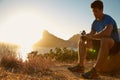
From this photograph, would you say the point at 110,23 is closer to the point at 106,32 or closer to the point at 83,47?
the point at 106,32

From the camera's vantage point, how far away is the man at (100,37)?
570 centimetres

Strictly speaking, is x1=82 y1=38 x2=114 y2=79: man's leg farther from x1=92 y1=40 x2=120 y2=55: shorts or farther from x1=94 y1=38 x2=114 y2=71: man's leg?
x1=92 y1=40 x2=120 y2=55: shorts

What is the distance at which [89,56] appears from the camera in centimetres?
1558

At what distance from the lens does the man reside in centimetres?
570

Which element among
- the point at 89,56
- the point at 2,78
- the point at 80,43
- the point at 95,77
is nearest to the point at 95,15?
the point at 80,43

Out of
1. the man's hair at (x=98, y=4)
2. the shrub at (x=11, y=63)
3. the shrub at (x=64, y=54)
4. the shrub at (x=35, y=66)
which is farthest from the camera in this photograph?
the shrub at (x=64, y=54)

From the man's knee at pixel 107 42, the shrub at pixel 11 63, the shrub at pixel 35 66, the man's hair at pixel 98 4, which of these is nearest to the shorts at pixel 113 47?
the man's knee at pixel 107 42

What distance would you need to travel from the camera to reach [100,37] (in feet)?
19.3

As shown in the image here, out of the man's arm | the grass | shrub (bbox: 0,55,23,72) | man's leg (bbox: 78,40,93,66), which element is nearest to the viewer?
the grass

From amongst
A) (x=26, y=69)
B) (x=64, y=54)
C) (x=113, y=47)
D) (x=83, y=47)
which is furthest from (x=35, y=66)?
(x=64, y=54)

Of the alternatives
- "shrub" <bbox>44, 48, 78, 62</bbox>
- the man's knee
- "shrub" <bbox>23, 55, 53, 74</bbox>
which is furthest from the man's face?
"shrub" <bbox>44, 48, 78, 62</bbox>

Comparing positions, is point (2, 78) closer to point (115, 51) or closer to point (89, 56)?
point (115, 51)

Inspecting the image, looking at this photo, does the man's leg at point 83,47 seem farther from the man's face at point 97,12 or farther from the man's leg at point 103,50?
the man's leg at point 103,50

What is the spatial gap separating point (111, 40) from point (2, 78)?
2.26 meters
